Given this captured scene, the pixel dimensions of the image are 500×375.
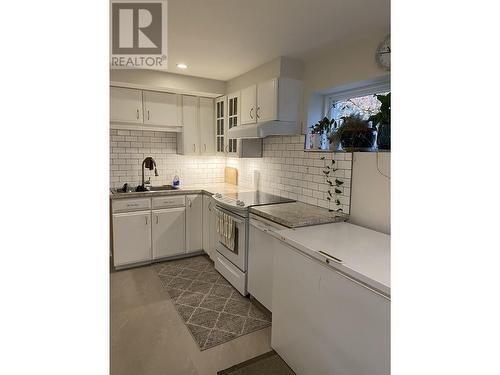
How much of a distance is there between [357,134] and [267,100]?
1.04 meters

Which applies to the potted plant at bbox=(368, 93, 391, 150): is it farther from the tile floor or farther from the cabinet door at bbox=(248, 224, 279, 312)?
the tile floor

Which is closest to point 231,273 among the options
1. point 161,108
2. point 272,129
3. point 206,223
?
point 206,223

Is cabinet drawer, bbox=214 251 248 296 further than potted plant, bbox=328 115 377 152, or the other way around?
cabinet drawer, bbox=214 251 248 296

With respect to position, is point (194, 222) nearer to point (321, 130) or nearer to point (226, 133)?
point (226, 133)

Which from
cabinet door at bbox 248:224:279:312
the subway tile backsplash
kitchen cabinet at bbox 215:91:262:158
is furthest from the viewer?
kitchen cabinet at bbox 215:91:262:158

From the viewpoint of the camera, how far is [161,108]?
12.2 ft

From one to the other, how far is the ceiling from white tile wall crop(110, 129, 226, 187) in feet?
4.12

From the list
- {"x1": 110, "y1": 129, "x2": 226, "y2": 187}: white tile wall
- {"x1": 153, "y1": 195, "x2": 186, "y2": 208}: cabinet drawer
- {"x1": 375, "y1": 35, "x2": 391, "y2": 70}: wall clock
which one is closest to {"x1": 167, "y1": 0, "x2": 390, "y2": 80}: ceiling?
{"x1": 375, "y1": 35, "x2": 391, "y2": 70}: wall clock

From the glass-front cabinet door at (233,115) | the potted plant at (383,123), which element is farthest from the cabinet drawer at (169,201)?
the potted plant at (383,123)

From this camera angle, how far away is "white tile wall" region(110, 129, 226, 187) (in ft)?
12.3

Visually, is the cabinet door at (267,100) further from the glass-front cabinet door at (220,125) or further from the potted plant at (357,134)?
the glass-front cabinet door at (220,125)

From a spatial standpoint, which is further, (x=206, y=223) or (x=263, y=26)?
(x=206, y=223)

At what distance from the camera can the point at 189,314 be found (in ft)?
8.22
